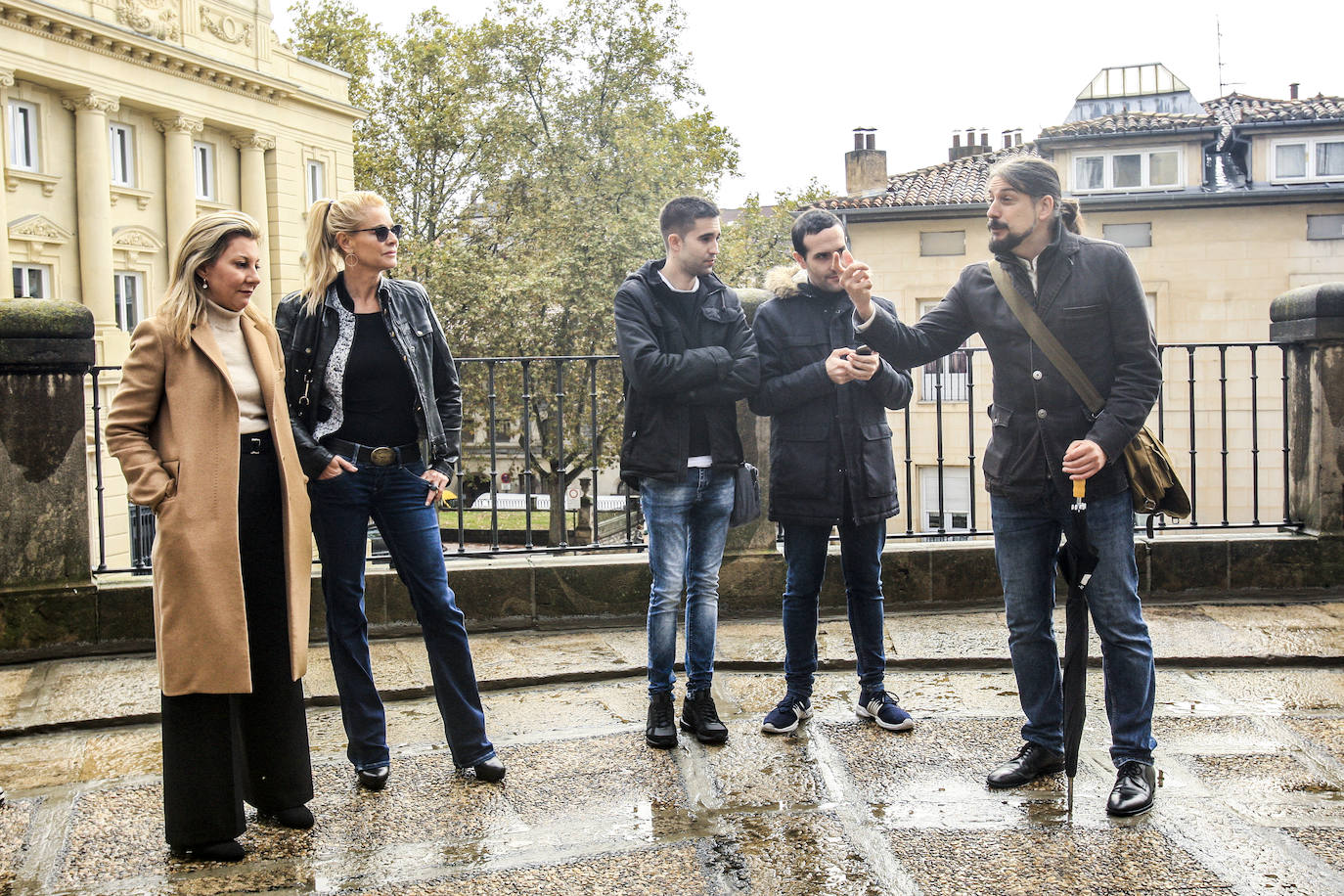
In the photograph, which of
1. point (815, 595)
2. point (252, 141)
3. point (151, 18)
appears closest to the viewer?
point (815, 595)

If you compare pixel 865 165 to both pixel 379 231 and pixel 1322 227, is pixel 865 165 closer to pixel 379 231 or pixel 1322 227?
pixel 1322 227

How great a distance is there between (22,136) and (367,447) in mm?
33499

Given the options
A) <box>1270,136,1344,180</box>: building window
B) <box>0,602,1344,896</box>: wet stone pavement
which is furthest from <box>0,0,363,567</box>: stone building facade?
<box>1270,136,1344,180</box>: building window

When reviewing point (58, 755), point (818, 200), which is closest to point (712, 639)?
point (58, 755)

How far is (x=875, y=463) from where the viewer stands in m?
4.85

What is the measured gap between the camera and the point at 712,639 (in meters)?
4.91

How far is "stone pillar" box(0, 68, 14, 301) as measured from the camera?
30.6 metres

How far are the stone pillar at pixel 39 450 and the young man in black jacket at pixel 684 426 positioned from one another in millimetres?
3068

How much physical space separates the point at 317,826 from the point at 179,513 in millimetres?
1110

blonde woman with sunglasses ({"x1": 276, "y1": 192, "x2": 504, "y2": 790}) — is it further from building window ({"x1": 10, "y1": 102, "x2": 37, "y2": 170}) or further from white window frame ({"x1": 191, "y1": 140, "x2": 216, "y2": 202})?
white window frame ({"x1": 191, "y1": 140, "x2": 216, "y2": 202})

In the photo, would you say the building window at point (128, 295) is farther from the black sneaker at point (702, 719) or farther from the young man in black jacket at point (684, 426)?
the black sneaker at point (702, 719)

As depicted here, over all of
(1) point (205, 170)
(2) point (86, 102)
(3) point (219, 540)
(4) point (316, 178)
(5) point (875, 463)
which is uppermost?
(2) point (86, 102)

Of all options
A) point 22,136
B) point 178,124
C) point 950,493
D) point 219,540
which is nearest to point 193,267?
point 219,540

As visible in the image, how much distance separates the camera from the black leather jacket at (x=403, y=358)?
428 cm
